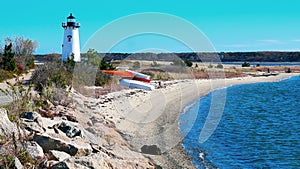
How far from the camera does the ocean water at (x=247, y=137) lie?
14872 mm

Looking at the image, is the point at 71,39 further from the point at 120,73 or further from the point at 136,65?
the point at 120,73

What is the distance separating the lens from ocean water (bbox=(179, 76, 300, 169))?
48.8 feet

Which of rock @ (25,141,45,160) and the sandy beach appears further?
the sandy beach

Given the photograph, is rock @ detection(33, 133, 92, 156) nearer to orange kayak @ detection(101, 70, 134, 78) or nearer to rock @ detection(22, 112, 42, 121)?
rock @ detection(22, 112, 42, 121)

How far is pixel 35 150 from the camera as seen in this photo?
8.29 meters

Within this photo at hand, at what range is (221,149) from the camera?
16469 mm

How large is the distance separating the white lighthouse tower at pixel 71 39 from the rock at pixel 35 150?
36510 millimetres

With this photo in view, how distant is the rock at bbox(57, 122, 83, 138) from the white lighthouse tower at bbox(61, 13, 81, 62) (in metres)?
33.7

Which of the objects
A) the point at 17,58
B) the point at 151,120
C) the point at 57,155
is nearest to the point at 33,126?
the point at 57,155

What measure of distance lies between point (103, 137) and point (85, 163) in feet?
18.3

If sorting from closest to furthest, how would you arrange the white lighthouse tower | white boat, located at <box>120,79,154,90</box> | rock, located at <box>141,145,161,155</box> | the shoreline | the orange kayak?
1. rock, located at <box>141,145,161,155</box>
2. the shoreline
3. white boat, located at <box>120,79,154,90</box>
4. the orange kayak
5. the white lighthouse tower

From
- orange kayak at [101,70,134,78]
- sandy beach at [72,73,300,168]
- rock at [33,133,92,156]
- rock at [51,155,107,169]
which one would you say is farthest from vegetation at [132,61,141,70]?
rock at [51,155,107,169]

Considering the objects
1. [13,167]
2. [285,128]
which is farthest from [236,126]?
[13,167]

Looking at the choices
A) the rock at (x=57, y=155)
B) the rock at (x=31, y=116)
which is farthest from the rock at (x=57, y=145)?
the rock at (x=31, y=116)
